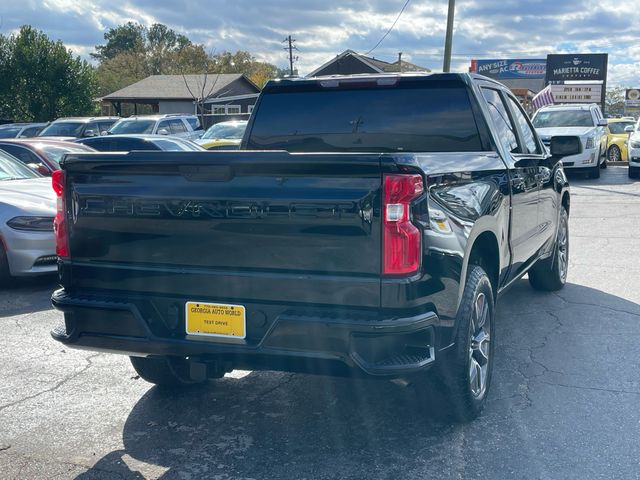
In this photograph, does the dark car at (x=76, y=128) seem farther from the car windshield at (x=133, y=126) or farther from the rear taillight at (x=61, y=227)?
the rear taillight at (x=61, y=227)

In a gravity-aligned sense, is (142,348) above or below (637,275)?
above

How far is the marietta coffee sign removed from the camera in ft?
169

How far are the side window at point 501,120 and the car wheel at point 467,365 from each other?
1.40m

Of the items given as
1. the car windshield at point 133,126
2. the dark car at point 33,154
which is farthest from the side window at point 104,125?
the dark car at point 33,154

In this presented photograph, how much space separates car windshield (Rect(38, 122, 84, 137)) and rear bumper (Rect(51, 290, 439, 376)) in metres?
20.5

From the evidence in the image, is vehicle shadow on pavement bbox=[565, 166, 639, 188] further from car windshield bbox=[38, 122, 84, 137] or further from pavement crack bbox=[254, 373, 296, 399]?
car windshield bbox=[38, 122, 84, 137]

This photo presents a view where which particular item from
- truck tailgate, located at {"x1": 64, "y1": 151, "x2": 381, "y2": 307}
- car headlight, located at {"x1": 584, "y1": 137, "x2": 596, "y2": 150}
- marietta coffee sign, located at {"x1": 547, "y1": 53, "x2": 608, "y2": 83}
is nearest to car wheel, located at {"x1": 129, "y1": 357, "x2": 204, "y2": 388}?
truck tailgate, located at {"x1": 64, "y1": 151, "x2": 381, "y2": 307}

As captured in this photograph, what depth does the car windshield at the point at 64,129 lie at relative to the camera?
23156mm

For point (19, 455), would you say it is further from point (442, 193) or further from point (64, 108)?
point (64, 108)

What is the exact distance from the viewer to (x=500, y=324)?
6309 millimetres

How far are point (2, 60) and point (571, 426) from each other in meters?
44.4

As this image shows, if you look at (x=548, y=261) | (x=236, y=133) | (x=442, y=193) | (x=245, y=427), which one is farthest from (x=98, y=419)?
(x=236, y=133)

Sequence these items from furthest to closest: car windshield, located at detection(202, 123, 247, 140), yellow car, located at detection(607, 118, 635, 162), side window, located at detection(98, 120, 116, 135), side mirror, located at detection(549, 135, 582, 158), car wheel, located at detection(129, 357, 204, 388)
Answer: yellow car, located at detection(607, 118, 635, 162), side window, located at detection(98, 120, 116, 135), car windshield, located at detection(202, 123, 247, 140), side mirror, located at detection(549, 135, 582, 158), car wheel, located at detection(129, 357, 204, 388)

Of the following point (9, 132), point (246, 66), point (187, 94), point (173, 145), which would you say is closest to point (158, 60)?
point (246, 66)
